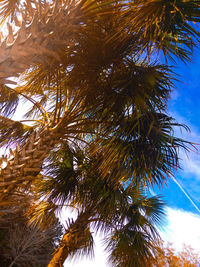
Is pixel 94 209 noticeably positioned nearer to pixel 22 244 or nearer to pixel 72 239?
pixel 72 239

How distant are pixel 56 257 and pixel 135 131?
3097 mm

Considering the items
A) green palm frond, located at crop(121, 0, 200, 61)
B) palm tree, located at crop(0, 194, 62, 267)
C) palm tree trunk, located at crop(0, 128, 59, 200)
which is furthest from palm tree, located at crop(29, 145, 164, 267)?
palm tree, located at crop(0, 194, 62, 267)

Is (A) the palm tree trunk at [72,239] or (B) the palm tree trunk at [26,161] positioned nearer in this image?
(B) the palm tree trunk at [26,161]

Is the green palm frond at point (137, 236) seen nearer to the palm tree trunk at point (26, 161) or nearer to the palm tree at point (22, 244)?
the palm tree trunk at point (26, 161)

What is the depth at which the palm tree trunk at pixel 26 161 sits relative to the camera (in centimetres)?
191

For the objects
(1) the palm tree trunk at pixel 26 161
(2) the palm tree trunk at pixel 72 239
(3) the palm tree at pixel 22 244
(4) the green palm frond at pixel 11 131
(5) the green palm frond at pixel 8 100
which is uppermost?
(5) the green palm frond at pixel 8 100

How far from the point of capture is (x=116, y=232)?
4.16m

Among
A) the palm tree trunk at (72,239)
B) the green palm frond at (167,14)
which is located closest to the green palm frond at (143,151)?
the green palm frond at (167,14)

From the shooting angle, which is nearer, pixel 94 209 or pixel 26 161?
pixel 26 161

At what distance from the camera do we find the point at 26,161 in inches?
81.7

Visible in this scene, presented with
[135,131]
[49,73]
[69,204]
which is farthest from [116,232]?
[49,73]

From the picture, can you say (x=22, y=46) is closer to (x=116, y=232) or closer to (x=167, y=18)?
(x=167, y=18)

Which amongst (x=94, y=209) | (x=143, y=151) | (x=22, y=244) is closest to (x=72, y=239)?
(x=94, y=209)

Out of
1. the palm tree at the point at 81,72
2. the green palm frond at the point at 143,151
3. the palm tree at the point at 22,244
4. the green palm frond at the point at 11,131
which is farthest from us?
the palm tree at the point at 22,244
